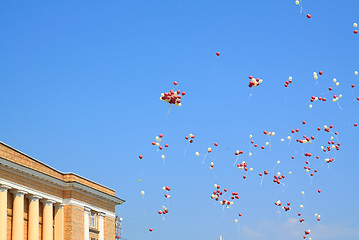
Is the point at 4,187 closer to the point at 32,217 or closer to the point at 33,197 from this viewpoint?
the point at 33,197

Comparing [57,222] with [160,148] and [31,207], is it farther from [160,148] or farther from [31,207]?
[160,148]

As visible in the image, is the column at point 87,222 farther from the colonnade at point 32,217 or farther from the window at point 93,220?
the colonnade at point 32,217

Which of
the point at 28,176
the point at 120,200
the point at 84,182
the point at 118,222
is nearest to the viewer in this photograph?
the point at 28,176

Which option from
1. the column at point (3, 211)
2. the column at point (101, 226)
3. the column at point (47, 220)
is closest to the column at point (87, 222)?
the column at point (101, 226)

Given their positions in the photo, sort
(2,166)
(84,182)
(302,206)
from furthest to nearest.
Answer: (84,182), (2,166), (302,206)

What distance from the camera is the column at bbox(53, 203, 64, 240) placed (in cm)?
5659

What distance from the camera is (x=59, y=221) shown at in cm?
5709

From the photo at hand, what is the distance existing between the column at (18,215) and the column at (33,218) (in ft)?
6.40

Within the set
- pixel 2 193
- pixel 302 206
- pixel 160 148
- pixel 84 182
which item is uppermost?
pixel 84 182

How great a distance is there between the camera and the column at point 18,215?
49.4m

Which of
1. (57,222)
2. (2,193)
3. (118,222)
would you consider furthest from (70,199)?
(118,222)

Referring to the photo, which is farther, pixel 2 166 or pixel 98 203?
pixel 98 203

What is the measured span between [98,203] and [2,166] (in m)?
15.7

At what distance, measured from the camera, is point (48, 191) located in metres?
55.5
